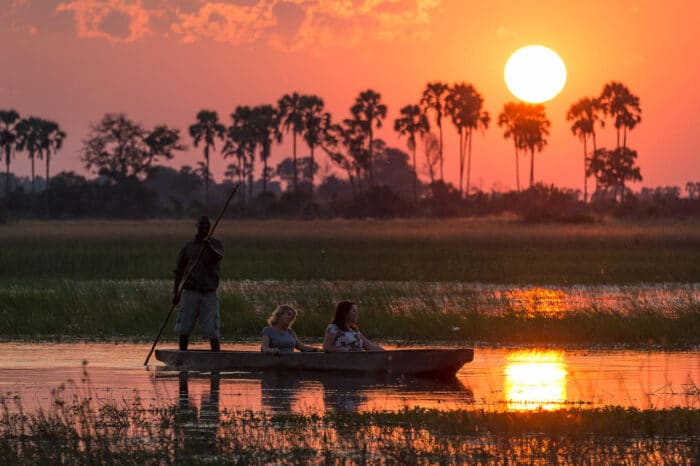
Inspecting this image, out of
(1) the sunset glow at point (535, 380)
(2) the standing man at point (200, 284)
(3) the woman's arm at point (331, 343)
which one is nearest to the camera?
(1) the sunset glow at point (535, 380)

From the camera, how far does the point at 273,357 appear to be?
20141mm

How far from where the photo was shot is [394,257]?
56.8m

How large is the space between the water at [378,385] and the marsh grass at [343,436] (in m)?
0.98

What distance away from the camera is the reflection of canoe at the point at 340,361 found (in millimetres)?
19500

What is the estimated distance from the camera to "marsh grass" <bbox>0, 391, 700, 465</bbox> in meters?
13.1

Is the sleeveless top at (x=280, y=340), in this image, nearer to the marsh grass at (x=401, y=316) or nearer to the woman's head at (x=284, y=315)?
the woman's head at (x=284, y=315)

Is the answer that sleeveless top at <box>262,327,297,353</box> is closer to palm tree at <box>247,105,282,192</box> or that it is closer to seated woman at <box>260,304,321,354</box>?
seated woman at <box>260,304,321,354</box>

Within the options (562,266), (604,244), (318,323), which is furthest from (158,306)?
(604,244)

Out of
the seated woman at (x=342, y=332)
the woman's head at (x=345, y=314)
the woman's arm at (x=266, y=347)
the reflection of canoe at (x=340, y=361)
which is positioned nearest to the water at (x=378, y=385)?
the reflection of canoe at (x=340, y=361)

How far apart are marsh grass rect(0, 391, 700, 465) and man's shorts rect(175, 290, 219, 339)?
4682 millimetres

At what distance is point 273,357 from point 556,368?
169 inches

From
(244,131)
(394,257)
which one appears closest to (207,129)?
(244,131)

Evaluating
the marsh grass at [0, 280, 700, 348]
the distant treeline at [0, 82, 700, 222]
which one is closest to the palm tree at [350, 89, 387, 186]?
the distant treeline at [0, 82, 700, 222]

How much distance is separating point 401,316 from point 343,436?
1404 centimetres
